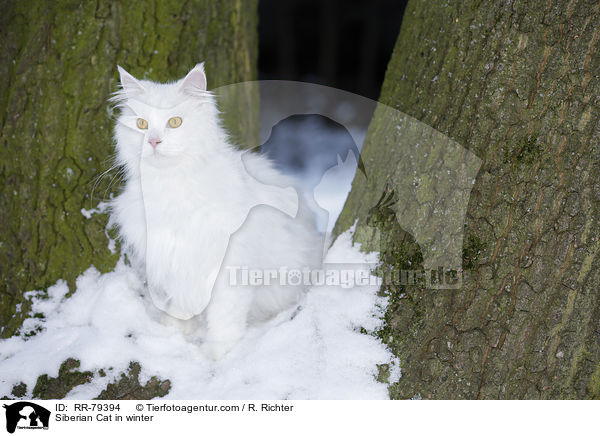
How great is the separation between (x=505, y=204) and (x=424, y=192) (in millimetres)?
238

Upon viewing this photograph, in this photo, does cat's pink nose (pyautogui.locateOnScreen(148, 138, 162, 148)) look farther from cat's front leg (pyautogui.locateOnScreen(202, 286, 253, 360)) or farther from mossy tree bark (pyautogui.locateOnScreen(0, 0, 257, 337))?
cat's front leg (pyautogui.locateOnScreen(202, 286, 253, 360))

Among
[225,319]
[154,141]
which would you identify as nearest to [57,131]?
[154,141]

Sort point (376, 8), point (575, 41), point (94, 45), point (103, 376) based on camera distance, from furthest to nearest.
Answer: point (376, 8) < point (94, 45) < point (103, 376) < point (575, 41)

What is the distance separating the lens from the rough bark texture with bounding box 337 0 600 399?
1.28 m

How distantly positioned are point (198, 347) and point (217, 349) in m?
0.09

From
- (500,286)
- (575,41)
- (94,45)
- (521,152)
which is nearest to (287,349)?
(500,286)

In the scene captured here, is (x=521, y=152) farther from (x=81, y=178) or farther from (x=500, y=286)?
(x=81, y=178)

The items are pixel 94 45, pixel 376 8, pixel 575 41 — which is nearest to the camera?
pixel 575 41

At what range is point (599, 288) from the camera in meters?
1.33

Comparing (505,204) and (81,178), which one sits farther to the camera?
(81,178)

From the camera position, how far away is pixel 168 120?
→ 149cm

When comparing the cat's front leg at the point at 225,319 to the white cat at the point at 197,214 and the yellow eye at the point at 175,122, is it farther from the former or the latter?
the yellow eye at the point at 175,122
